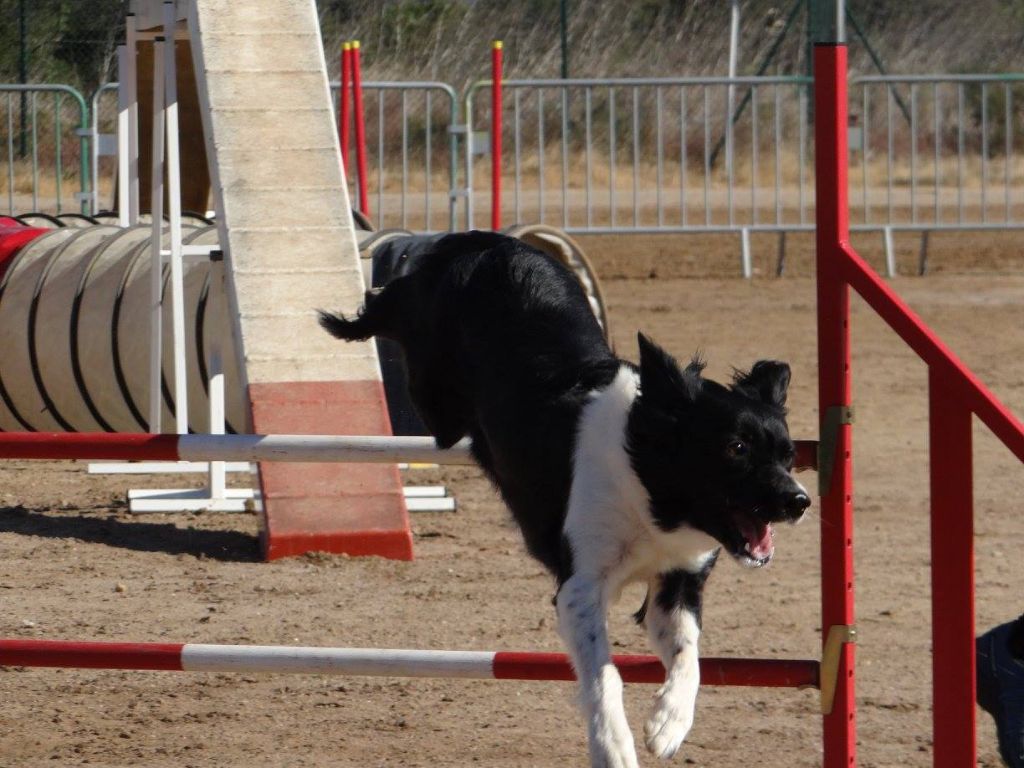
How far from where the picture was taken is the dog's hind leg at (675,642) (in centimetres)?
319

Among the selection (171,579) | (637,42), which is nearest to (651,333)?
(171,579)

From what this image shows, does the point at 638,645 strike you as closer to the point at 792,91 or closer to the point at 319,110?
the point at 319,110

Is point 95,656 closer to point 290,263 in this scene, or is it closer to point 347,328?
point 347,328

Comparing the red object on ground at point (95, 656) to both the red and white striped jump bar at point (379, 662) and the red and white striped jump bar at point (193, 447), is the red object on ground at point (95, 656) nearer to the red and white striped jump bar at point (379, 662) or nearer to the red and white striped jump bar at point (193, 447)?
the red and white striped jump bar at point (379, 662)

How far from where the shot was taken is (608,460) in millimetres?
3268

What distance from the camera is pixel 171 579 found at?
5.98 metres

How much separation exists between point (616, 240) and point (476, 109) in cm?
434

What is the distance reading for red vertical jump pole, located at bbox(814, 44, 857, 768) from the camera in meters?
3.21

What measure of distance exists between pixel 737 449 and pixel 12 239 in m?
6.60

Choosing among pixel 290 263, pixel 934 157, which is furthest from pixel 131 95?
pixel 934 157

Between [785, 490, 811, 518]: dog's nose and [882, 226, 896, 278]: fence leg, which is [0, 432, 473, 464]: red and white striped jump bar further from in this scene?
[882, 226, 896, 278]: fence leg

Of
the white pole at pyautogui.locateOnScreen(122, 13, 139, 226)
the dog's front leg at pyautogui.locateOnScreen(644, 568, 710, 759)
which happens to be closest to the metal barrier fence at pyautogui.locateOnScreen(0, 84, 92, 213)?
the white pole at pyautogui.locateOnScreen(122, 13, 139, 226)

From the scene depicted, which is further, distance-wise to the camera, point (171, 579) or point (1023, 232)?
point (1023, 232)

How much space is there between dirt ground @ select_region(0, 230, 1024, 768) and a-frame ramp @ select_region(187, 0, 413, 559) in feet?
0.78
